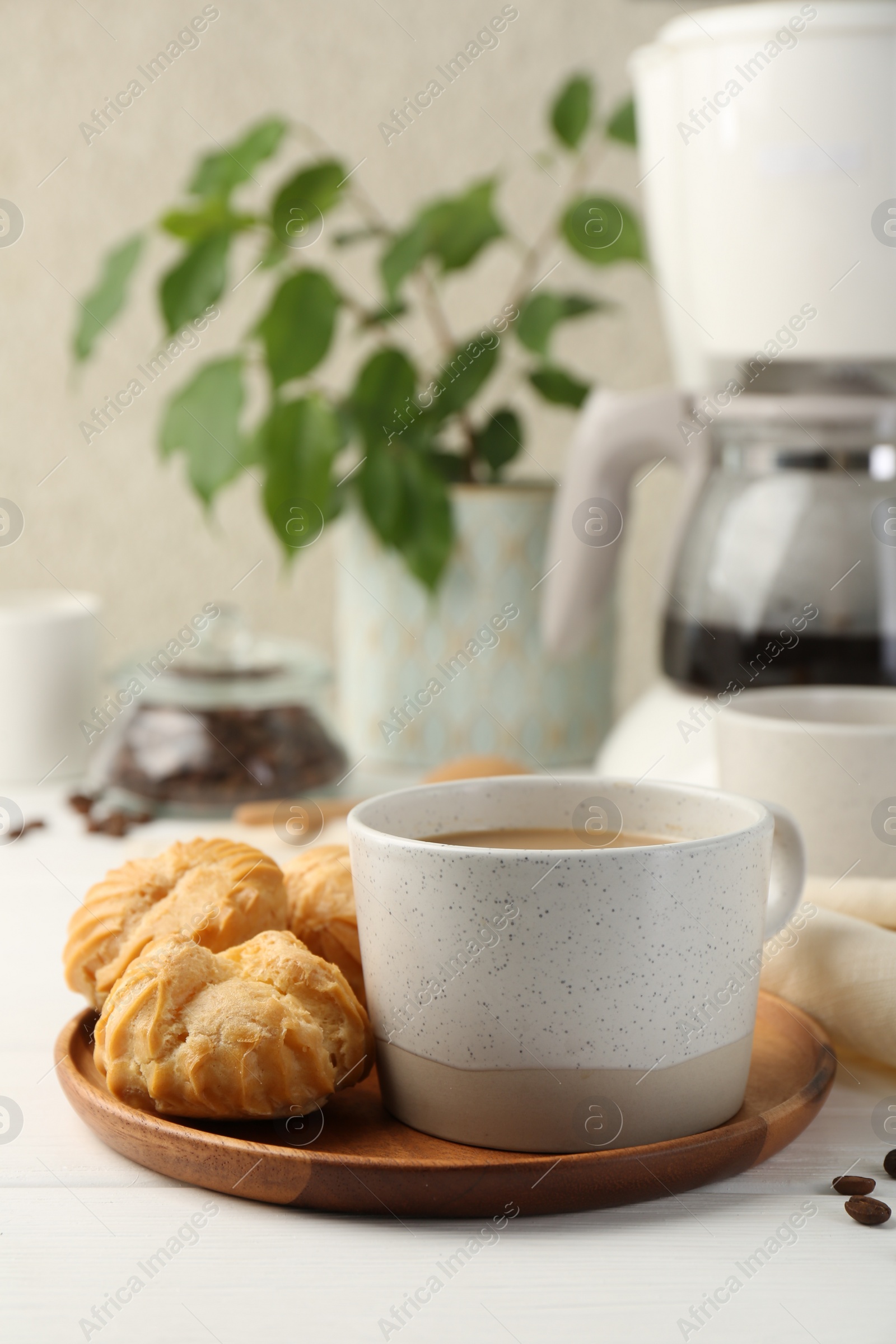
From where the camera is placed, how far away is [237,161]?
0.95 m

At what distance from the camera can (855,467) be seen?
793 mm

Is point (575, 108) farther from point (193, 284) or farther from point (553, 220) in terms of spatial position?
point (193, 284)

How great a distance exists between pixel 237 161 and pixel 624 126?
0.29m

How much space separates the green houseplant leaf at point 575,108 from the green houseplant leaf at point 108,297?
33 centimetres

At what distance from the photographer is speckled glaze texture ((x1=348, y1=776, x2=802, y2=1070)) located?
39cm

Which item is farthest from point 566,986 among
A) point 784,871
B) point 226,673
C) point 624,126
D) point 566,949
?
point 624,126

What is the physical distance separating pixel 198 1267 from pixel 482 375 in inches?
29.1

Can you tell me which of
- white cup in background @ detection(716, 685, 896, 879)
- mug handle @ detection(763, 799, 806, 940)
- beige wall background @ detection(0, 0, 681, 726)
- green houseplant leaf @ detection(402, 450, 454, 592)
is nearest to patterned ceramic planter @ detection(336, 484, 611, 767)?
green houseplant leaf @ detection(402, 450, 454, 592)

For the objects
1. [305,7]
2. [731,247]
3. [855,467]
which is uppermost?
[305,7]

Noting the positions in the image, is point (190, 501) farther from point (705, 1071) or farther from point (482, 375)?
point (705, 1071)

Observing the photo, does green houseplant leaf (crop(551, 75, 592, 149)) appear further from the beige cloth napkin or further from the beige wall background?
the beige cloth napkin

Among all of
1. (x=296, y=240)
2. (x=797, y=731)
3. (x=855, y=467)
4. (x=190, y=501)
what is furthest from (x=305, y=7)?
(x=797, y=731)

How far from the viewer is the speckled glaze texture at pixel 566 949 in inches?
15.2

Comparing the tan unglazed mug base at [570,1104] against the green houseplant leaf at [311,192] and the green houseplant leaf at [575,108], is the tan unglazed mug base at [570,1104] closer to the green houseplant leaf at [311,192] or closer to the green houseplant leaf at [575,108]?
the green houseplant leaf at [311,192]
